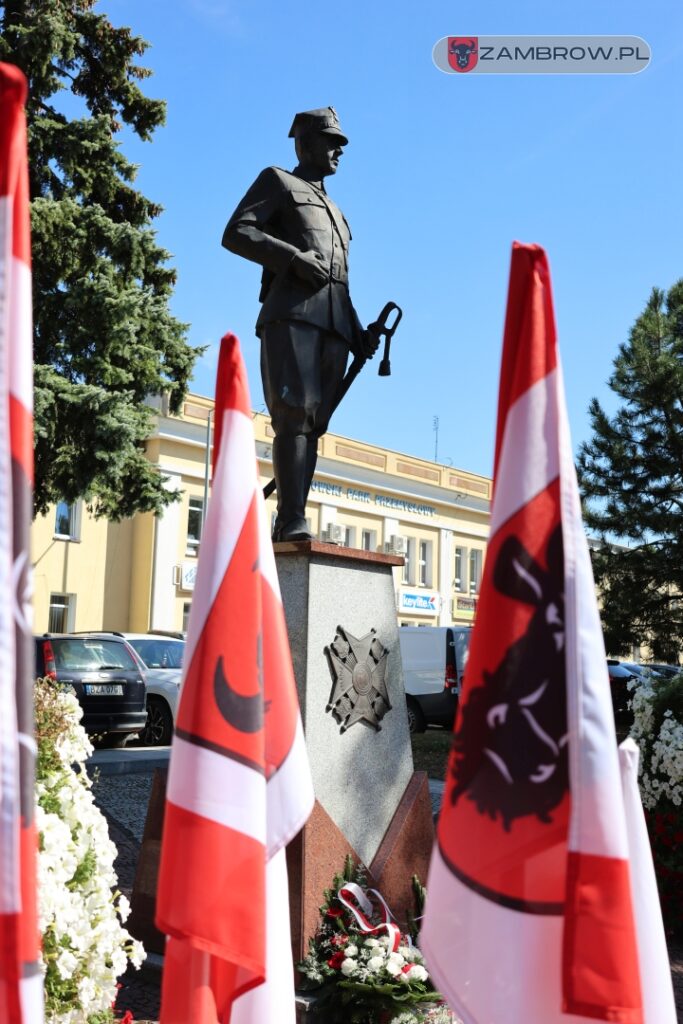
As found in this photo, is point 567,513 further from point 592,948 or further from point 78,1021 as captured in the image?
point 78,1021

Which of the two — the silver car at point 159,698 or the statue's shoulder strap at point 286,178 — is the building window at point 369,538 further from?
the statue's shoulder strap at point 286,178

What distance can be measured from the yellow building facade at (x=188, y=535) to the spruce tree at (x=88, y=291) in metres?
6.70

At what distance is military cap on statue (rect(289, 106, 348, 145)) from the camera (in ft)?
17.6

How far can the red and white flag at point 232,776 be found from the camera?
213 cm

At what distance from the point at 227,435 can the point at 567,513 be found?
0.89 metres

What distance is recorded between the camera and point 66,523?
31078 mm

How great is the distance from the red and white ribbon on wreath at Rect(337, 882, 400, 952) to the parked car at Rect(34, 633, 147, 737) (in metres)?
8.13

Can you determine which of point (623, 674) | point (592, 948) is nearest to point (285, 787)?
point (592, 948)

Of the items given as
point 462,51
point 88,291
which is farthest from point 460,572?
point 462,51

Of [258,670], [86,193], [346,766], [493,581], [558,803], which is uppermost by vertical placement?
[86,193]

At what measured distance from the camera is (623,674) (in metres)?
21.5

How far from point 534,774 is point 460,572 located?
138 ft

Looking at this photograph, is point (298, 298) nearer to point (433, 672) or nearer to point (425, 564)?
point (433, 672)

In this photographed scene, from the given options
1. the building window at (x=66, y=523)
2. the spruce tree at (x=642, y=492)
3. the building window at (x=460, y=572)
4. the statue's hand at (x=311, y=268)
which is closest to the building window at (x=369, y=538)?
the building window at (x=460, y=572)
